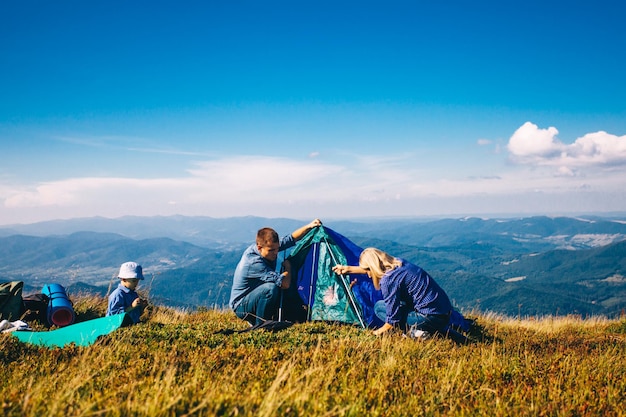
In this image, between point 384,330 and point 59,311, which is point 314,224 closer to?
point 384,330

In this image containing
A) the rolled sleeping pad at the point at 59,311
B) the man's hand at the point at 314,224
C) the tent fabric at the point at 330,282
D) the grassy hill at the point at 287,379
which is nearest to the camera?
the grassy hill at the point at 287,379

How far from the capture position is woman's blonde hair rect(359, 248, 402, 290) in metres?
7.80

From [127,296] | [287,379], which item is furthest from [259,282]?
[287,379]

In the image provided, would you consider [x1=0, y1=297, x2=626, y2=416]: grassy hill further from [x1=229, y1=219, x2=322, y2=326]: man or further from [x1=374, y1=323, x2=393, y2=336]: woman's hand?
[x1=229, y1=219, x2=322, y2=326]: man

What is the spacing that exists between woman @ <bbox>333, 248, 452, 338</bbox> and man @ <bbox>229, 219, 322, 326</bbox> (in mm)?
2057

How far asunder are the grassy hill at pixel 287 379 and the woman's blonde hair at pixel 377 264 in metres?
1.20

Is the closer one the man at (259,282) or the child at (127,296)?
the child at (127,296)

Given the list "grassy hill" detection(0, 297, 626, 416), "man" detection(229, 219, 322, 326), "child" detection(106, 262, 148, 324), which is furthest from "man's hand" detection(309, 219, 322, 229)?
"child" detection(106, 262, 148, 324)

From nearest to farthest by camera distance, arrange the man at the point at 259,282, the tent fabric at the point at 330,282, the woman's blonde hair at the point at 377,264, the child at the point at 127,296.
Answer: the woman's blonde hair at the point at 377,264 < the child at the point at 127,296 < the man at the point at 259,282 < the tent fabric at the point at 330,282

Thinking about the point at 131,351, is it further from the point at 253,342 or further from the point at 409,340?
the point at 409,340

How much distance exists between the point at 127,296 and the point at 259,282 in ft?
9.09

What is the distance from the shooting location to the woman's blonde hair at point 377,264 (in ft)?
25.6

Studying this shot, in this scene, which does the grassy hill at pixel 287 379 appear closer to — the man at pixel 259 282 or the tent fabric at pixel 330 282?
the man at pixel 259 282

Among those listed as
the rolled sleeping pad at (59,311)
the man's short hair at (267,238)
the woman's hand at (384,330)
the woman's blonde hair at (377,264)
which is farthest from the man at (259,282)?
the rolled sleeping pad at (59,311)
